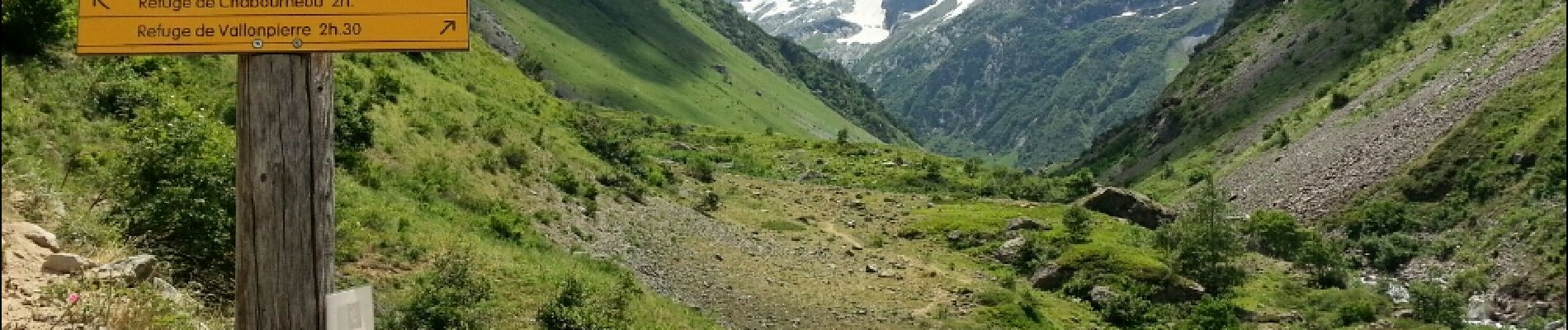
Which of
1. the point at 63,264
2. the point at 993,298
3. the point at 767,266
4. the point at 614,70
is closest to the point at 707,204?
the point at 767,266

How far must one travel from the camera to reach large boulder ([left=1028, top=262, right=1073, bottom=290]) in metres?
47.2

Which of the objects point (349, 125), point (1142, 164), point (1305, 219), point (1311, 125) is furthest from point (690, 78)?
point (349, 125)

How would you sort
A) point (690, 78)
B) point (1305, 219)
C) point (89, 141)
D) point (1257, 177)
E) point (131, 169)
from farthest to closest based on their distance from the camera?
1. point (690, 78)
2. point (1257, 177)
3. point (1305, 219)
4. point (89, 141)
5. point (131, 169)

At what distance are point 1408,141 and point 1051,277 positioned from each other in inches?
1450

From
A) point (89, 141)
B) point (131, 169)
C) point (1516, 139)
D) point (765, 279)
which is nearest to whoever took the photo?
point (131, 169)

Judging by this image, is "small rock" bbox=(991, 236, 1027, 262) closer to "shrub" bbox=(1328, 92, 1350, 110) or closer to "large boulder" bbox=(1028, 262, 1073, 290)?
"large boulder" bbox=(1028, 262, 1073, 290)

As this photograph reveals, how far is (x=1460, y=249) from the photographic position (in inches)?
2046

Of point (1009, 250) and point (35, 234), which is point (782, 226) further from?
point (35, 234)

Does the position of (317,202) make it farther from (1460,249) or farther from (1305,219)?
(1305,219)

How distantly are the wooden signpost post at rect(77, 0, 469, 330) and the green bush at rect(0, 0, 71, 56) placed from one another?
16724 millimetres

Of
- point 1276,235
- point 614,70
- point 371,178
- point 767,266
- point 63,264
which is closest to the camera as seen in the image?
point 63,264

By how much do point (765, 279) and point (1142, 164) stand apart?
97079 mm

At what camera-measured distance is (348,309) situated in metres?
6.38

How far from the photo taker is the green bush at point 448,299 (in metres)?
18.9
